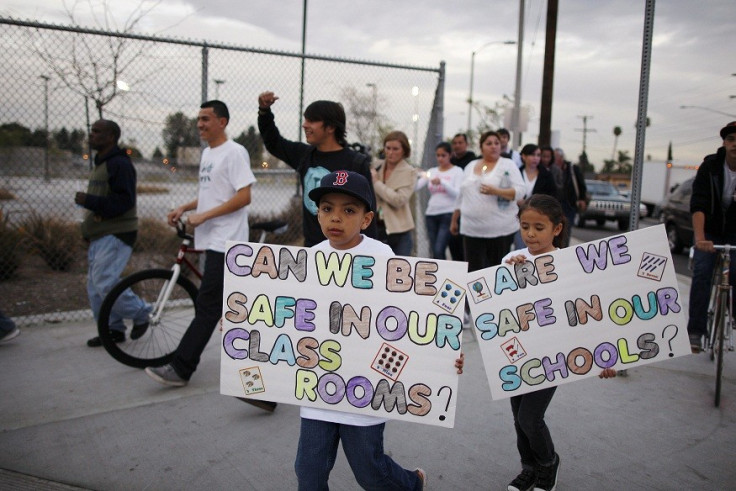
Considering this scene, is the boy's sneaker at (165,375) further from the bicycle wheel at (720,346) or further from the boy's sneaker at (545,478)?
the bicycle wheel at (720,346)

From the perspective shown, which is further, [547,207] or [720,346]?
[720,346]

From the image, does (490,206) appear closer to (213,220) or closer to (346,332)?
(213,220)

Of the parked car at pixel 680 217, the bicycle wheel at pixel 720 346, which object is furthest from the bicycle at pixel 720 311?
the parked car at pixel 680 217

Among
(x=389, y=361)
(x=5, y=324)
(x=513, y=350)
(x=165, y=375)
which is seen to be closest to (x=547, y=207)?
(x=513, y=350)

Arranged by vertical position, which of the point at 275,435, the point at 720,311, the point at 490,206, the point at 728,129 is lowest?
the point at 275,435

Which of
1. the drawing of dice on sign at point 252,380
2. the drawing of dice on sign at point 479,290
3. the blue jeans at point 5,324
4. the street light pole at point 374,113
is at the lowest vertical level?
the blue jeans at point 5,324

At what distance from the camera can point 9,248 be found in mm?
6309

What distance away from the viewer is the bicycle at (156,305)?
13.7 ft

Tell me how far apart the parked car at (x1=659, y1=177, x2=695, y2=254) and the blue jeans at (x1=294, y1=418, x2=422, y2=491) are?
419 inches

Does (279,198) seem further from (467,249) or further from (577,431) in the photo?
(577,431)

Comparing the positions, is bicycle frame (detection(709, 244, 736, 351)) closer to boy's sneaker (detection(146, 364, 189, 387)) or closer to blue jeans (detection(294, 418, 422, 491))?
blue jeans (detection(294, 418, 422, 491))

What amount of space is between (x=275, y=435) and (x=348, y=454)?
4.29 ft

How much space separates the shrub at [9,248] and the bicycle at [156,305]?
229cm

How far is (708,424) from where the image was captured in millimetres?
3564
